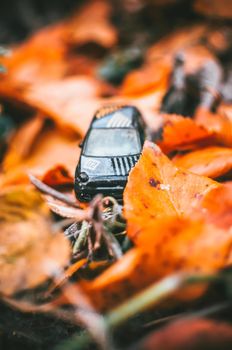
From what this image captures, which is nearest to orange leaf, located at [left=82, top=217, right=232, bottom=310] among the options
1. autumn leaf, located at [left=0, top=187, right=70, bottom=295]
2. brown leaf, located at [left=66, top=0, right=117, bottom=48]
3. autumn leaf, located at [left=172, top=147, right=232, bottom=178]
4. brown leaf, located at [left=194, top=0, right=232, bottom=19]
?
autumn leaf, located at [left=0, top=187, right=70, bottom=295]

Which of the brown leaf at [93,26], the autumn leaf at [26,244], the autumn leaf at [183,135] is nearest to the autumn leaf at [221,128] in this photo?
the autumn leaf at [183,135]

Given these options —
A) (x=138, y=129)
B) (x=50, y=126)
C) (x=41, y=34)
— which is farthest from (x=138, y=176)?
(x=41, y=34)

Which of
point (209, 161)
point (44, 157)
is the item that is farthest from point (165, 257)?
point (44, 157)

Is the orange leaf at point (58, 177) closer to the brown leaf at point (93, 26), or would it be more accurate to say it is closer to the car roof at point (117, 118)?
the car roof at point (117, 118)

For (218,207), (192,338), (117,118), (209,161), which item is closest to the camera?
(192,338)

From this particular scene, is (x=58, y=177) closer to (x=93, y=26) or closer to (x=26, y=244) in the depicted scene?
(x=26, y=244)
